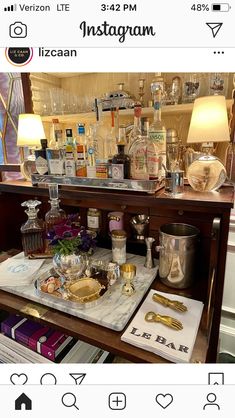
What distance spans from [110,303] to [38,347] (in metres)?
0.29

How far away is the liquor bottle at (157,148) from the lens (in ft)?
2.43

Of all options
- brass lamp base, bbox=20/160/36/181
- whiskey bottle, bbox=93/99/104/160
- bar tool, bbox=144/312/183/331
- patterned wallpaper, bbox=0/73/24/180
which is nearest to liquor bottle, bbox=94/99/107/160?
whiskey bottle, bbox=93/99/104/160

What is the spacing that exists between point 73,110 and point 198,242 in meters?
0.91

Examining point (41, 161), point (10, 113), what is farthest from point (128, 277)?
point (10, 113)

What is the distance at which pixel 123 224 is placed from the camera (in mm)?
996

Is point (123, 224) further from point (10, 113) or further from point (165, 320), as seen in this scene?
point (10, 113)

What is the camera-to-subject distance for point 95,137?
2.91 feet
